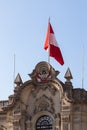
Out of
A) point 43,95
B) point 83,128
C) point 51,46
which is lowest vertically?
point 83,128

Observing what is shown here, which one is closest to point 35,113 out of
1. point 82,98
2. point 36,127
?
point 36,127

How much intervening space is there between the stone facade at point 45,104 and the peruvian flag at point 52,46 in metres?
1.57

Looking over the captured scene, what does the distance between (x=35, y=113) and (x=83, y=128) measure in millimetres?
4221

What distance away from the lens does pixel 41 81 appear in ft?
146

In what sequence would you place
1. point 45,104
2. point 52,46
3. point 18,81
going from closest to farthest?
point 45,104, point 18,81, point 52,46

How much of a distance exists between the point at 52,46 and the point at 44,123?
21.0ft

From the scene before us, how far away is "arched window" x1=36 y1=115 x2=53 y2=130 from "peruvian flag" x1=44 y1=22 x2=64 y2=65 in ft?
15.3

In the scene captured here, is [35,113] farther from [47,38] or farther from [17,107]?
[47,38]

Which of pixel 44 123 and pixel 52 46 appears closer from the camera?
pixel 44 123

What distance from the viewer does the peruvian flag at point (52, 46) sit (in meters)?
45.4

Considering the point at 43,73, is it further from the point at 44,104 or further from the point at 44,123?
the point at 44,123

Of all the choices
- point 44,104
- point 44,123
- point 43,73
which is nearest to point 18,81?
point 43,73

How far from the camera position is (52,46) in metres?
45.7

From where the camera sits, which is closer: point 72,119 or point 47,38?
point 72,119
